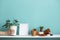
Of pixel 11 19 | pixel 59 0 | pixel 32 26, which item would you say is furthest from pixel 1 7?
pixel 59 0

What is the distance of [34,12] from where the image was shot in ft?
6.11

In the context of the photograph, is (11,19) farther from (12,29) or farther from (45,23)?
(45,23)

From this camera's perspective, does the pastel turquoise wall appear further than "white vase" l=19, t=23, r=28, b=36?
Yes

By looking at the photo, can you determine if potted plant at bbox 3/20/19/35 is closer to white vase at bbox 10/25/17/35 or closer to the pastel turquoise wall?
white vase at bbox 10/25/17/35

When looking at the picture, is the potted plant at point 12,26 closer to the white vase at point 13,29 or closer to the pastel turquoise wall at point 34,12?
the white vase at point 13,29

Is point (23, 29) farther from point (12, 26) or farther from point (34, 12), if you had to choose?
point (34, 12)

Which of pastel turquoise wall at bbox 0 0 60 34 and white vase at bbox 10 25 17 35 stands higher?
pastel turquoise wall at bbox 0 0 60 34

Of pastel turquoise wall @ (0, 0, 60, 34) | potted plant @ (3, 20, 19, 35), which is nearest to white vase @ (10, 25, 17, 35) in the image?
potted plant @ (3, 20, 19, 35)

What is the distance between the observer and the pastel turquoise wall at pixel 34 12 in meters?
1.84

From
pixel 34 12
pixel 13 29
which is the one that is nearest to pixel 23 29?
pixel 13 29

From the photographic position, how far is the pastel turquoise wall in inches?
72.3

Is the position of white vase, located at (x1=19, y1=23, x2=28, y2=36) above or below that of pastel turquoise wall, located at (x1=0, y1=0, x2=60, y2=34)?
below

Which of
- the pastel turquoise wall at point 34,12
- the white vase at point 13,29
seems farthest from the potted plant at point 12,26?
the pastel turquoise wall at point 34,12

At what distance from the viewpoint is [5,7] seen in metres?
1.84
